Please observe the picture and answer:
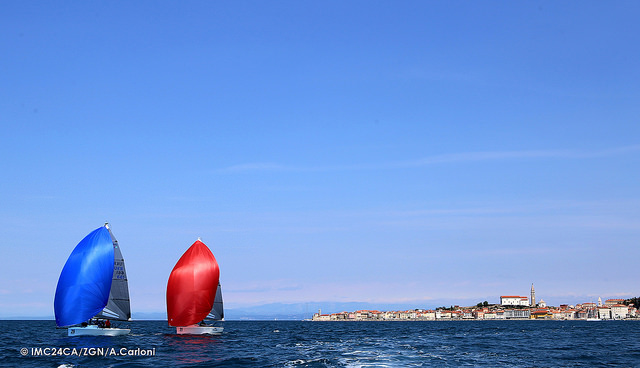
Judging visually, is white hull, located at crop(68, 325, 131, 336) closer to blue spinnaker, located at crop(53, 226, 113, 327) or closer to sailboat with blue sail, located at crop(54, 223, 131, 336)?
sailboat with blue sail, located at crop(54, 223, 131, 336)

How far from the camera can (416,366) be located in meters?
41.6

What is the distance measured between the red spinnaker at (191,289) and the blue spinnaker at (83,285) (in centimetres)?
796

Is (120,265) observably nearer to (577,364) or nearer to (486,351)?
(486,351)

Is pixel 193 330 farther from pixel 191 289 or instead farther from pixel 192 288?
pixel 192 288

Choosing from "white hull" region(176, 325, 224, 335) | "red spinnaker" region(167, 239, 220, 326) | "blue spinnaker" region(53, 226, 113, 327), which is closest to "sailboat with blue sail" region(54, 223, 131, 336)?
"blue spinnaker" region(53, 226, 113, 327)

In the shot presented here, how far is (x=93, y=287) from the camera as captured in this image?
6012cm

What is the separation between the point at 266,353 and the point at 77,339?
69.9ft

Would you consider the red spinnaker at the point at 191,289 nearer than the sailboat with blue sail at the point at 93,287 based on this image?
No

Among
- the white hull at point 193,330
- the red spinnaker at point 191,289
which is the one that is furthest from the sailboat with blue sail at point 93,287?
the white hull at point 193,330

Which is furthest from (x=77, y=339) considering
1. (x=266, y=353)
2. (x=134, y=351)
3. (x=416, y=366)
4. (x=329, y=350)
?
(x=416, y=366)

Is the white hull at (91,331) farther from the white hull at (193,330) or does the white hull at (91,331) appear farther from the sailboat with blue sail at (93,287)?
the white hull at (193,330)

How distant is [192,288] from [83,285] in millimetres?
11777

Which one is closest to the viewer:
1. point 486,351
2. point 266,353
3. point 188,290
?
point 266,353

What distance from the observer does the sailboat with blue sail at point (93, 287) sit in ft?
196
